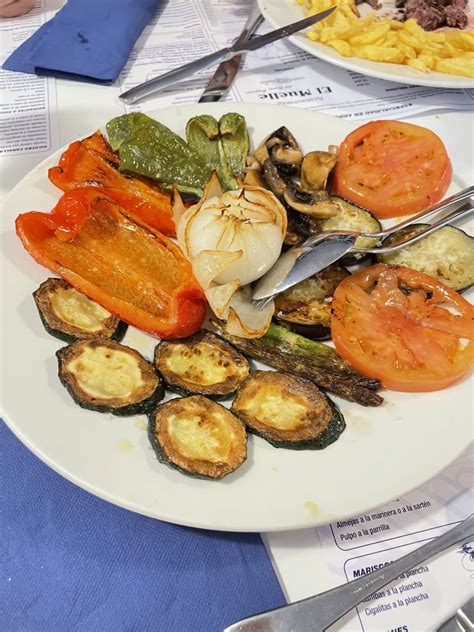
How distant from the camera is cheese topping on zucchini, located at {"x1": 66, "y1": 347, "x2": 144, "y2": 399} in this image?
4.73 feet

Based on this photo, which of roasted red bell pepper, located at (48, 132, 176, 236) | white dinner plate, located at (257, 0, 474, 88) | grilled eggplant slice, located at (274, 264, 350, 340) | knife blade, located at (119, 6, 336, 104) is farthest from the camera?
knife blade, located at (119, 6, 336, 104)

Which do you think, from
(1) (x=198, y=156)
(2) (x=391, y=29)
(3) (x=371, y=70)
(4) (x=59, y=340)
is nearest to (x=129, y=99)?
(1) (x=198, y=156)

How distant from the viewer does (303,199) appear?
196 cm

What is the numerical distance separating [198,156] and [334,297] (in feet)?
2.67

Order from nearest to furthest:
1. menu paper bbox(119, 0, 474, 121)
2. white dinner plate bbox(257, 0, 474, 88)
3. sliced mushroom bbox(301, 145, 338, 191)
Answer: sliced mushroom bbox(301, 145, 338, 191) → white dinner plate bbox(257, 0, 474, 88) → menu paper bbox(119, 0, 474, 121)

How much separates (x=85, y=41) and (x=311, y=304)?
Answer: 2124 millimetres

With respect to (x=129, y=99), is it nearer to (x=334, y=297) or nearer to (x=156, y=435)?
(x=334, y=297)

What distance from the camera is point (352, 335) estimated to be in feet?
5.36

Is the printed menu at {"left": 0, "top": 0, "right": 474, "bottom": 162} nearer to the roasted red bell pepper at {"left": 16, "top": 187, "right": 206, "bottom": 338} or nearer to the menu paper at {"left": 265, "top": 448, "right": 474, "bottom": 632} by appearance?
the roasted red bell pepper at {"left": 16, "top": 187, "right": 206, "bottom": 338}

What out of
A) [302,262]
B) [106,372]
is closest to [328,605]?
[106,372]

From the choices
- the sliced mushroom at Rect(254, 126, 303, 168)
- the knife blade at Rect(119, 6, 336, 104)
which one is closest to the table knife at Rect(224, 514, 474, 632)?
the sliced mushroom at Rect(254, 126, 303, 168)

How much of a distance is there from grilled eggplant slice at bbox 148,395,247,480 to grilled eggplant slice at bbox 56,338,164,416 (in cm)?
6

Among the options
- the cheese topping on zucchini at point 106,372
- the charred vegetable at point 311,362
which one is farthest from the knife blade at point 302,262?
the cheese topping on zucchini at point 106,372

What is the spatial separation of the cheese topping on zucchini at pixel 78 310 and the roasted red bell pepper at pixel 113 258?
0.02m
